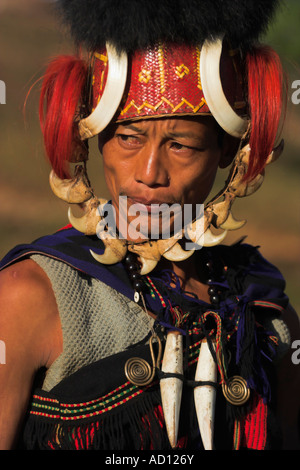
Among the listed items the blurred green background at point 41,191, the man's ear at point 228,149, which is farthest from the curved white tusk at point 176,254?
the blurred green background at point 41,191

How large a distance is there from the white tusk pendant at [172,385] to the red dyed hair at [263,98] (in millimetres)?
703

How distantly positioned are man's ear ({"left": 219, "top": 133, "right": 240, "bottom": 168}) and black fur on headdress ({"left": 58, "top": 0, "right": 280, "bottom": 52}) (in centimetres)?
33

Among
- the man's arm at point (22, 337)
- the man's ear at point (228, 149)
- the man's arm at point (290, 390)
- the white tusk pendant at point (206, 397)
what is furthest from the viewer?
the man's arm at point (290, 390)

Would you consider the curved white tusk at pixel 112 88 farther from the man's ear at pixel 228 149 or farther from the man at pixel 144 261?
the man's ear at pixel 228 149

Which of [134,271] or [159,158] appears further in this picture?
[134,271]

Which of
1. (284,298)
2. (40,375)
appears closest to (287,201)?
(284,298)

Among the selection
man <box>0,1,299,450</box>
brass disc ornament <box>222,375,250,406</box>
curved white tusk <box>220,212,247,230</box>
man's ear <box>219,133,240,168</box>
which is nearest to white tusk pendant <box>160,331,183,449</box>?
man <box>0,1,299,450</box>

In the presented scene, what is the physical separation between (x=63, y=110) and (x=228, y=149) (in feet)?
1.93

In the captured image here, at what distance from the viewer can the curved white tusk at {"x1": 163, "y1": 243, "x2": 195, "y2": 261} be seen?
249cm

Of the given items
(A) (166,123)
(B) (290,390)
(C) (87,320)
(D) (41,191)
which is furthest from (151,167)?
(D) (41,191)

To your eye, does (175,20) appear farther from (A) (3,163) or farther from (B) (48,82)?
(A) (3,163)

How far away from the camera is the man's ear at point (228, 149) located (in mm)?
2582

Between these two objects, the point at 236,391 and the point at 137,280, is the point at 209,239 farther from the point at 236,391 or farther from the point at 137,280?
the point at 236,391

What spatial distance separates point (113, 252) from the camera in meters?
2.46
